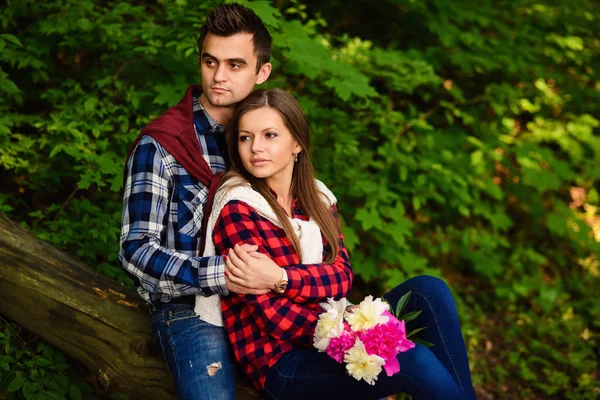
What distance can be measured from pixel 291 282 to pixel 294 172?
0.62 meters

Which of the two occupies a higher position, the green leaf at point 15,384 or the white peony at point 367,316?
the white peony at point 367,316

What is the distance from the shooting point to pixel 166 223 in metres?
2.42

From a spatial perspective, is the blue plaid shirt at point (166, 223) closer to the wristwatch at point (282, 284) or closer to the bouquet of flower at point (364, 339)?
the wristwatch at point (282, 284)

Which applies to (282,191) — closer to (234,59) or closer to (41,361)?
(234,59)

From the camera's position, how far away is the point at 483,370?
4.41 m

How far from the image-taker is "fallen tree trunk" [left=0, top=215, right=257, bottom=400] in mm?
2564

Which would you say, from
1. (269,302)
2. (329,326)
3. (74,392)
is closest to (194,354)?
(269,302)

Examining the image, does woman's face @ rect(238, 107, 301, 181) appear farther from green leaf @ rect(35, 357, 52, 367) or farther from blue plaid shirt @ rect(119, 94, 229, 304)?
green leaf @ rect(35, 357, 52, 367)

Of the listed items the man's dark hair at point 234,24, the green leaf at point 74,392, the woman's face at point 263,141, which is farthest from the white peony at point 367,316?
the green leaf at point 74,392

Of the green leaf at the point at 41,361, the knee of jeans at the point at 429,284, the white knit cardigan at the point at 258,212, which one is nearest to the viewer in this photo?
the white knit cardigan at the point at 258,212

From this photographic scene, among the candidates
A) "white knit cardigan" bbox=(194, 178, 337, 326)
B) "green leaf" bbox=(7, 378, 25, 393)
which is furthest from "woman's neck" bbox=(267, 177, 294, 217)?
"green leaf" bbox=(7, 378, 25, 393)

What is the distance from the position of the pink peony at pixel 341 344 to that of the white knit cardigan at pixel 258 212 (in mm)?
423

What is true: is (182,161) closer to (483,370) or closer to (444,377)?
(444,377)

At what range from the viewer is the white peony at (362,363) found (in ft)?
6.43
